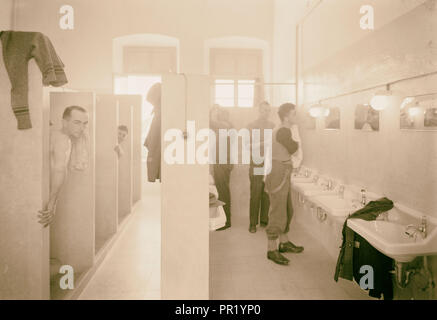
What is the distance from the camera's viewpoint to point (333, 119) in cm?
375

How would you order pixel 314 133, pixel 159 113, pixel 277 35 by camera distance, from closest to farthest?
pixel 159 113 → pixel 314 133 → pixel 277 35

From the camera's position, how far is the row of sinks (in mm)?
1988

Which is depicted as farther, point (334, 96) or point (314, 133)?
point (314, 133)

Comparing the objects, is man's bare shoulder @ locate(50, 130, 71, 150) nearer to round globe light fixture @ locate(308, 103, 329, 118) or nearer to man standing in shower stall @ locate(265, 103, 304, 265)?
man standing in shower stall @ locate(265, 103, 304, 265)

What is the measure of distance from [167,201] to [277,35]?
506cm

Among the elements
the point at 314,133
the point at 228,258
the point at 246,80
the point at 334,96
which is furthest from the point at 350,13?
the point at 246,80

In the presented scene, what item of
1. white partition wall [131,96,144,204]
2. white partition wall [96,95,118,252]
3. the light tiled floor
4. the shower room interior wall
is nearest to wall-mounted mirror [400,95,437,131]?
the shower room interior wall

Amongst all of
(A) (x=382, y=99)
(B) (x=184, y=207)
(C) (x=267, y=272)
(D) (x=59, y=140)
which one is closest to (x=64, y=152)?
(D) (x=59, y=140)

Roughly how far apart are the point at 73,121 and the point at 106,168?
116cm

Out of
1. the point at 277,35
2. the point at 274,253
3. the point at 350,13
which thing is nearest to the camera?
the point at 350,13

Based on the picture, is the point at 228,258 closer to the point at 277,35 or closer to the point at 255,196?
the point at 255,196

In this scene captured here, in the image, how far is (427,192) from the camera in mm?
2254

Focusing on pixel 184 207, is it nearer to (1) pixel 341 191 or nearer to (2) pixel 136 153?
(1) pixel 341 191

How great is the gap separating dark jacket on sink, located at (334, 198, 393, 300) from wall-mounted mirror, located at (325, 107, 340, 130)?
4.18ft
